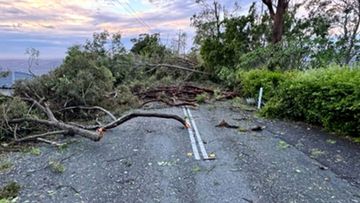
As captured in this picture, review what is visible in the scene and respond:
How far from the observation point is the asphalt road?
434 centimetres

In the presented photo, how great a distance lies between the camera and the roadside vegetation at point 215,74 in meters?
7.46

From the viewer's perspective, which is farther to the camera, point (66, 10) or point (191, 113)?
point (66, 10)

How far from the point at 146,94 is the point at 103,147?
6.76 metres

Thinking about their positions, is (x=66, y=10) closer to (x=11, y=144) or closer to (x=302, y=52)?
(x=11, y=144)

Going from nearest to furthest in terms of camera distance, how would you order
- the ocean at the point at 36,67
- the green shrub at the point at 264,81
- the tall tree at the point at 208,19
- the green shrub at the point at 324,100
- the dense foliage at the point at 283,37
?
the green shrub at the point at 324,100, the ocean at the point at 36,67, the green shrub at the point at 264,81, the dense foliage at the point at 283,37, the tall tree at the point at 208,19

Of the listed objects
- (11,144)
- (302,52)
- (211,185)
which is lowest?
(11,144)

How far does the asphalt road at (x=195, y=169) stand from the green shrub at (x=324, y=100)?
1.34 ft

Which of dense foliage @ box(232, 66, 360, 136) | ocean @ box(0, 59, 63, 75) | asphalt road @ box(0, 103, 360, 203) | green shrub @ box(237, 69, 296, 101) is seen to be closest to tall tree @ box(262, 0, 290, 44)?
green shrub @ box(237, 69, 296, 101)

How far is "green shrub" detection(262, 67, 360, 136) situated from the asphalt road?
1.34ft

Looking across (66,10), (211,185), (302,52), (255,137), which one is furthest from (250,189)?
(66,10)

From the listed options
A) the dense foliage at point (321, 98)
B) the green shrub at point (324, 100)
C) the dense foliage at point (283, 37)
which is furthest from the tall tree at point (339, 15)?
the green shrub at point (324, 100)

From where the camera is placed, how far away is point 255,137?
7.25m

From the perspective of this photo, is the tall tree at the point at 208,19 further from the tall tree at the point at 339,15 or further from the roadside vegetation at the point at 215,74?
the tall tree at the point at 339,15

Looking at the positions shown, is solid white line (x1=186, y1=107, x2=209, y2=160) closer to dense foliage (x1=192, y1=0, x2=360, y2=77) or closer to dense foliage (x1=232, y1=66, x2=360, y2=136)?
dense foliage (x1=232, y1=66, x2=360, y2=136)
